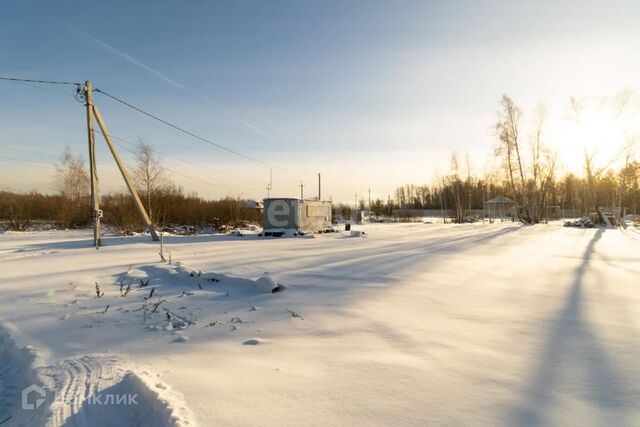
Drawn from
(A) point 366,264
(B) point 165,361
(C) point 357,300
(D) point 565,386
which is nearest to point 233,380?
(B) point 165,361

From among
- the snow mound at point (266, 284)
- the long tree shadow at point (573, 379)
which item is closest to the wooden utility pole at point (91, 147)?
the snow mound at point (266, 284)

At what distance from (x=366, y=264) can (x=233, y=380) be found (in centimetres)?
580

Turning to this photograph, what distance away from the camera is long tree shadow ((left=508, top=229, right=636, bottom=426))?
6.81 ft

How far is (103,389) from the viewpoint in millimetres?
2320

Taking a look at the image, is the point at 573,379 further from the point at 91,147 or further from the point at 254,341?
the point at 91,147

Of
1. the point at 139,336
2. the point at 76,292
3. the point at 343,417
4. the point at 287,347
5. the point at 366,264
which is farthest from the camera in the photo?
the point at 366,264

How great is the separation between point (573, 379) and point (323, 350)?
1835mm

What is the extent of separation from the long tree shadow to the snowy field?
0.01 meters

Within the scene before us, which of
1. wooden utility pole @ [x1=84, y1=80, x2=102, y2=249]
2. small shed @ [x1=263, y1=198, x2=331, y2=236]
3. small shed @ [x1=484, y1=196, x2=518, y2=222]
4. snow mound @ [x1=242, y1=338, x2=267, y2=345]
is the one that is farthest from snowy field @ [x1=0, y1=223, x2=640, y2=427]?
small shed @ [x1=484, y1=196, x2=518, y2=222]

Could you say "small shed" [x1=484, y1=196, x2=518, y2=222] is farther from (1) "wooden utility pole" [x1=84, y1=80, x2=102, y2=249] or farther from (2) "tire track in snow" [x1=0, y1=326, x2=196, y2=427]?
(2) "tire track in snow" [x1=0, y1=326, x2=196, y2=427]

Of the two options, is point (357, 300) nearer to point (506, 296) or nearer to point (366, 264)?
point (506, 296)

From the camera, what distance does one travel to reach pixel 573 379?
8.16 feet

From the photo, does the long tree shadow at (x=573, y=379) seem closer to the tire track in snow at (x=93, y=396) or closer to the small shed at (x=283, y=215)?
the tire track in snow at (x=93, y=396)

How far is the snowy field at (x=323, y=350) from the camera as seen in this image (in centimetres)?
209
